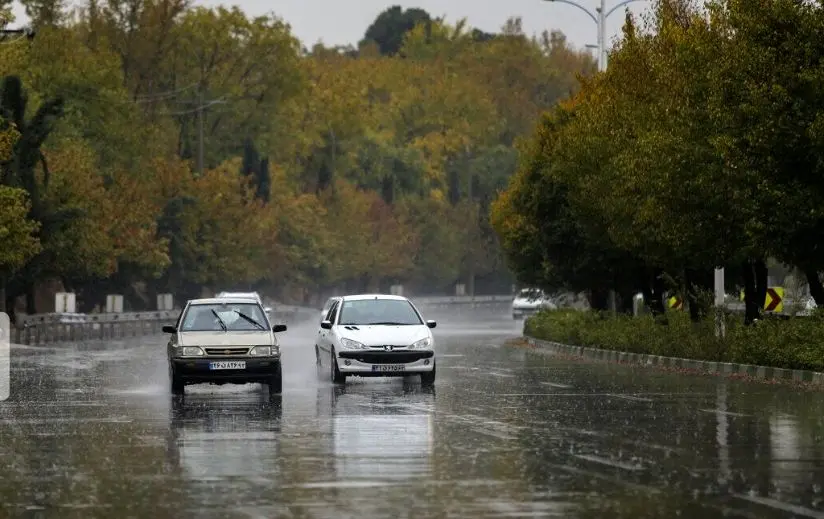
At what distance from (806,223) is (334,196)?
294ft

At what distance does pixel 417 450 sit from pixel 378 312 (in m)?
14.9

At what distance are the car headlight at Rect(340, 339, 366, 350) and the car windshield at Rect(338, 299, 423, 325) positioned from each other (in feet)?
3.42

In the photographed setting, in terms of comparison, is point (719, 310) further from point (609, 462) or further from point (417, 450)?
point (609, 462)

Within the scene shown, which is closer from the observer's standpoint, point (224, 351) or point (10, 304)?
point (224, 351)

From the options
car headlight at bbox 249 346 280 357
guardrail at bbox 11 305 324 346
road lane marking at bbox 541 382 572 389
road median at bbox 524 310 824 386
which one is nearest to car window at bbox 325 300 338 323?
road lane marking at bbox 541 382 572 389

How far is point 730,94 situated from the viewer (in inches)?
1353

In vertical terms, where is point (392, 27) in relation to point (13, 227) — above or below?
above

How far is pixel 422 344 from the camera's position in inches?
1204

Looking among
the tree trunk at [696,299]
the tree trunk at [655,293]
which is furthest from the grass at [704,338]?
the tree trunk at [655,293]

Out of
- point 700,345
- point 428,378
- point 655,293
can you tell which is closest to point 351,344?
point 428,378

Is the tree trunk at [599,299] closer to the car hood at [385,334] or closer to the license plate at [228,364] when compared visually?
the car hood at [385,334]

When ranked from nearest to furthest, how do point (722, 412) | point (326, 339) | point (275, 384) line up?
1. point (722, 412)
2. point (275, 384)
3. point (326, 339)

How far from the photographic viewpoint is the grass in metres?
32.8

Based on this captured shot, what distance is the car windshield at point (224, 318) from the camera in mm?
28448
